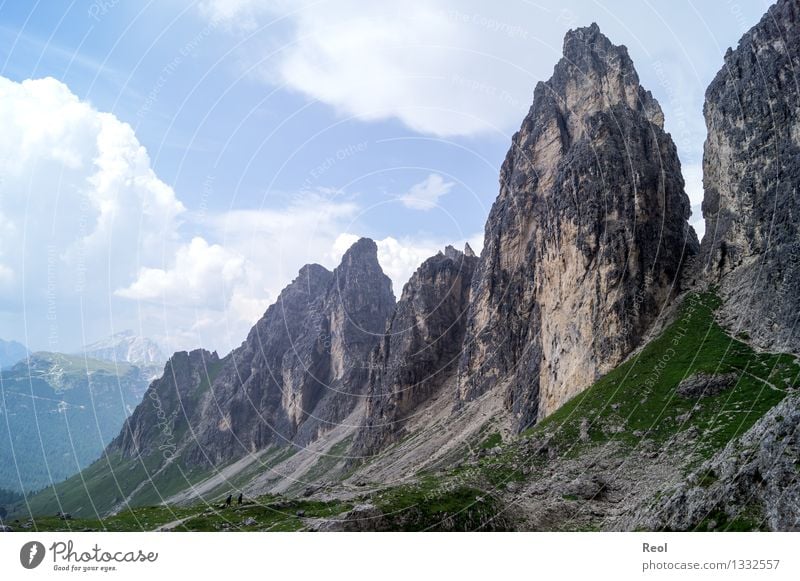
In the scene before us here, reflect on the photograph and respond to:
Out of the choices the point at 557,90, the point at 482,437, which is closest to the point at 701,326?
the point at 482,437

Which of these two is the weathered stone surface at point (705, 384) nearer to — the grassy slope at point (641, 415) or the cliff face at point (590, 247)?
the grassy slope at point (641, 415)

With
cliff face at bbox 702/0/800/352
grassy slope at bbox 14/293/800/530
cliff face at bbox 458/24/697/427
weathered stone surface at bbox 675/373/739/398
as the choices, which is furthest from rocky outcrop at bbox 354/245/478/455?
weathered stone surface at bbox 675/373/739/398

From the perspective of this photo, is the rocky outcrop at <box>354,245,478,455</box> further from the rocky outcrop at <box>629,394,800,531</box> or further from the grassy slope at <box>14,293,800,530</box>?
the rocky outcrop at <box>629,394,800,531</box>

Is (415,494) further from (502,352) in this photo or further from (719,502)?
(502,352)

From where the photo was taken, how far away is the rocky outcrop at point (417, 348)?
526 ft

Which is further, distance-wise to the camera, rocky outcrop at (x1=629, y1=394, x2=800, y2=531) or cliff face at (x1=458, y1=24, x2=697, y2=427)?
cliff face at (x1=458, y1=24, x2=697, y2=427)

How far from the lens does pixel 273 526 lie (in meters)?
52.8

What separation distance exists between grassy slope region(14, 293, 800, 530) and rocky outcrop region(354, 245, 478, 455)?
263 ft

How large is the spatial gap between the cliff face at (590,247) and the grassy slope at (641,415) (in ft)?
24.4

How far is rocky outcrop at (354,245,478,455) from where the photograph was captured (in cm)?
16025

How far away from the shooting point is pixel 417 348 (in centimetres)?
17125

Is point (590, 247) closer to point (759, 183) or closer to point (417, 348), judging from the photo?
point (759, 183)

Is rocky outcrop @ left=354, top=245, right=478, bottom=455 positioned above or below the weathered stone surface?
above

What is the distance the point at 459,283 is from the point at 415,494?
130m
